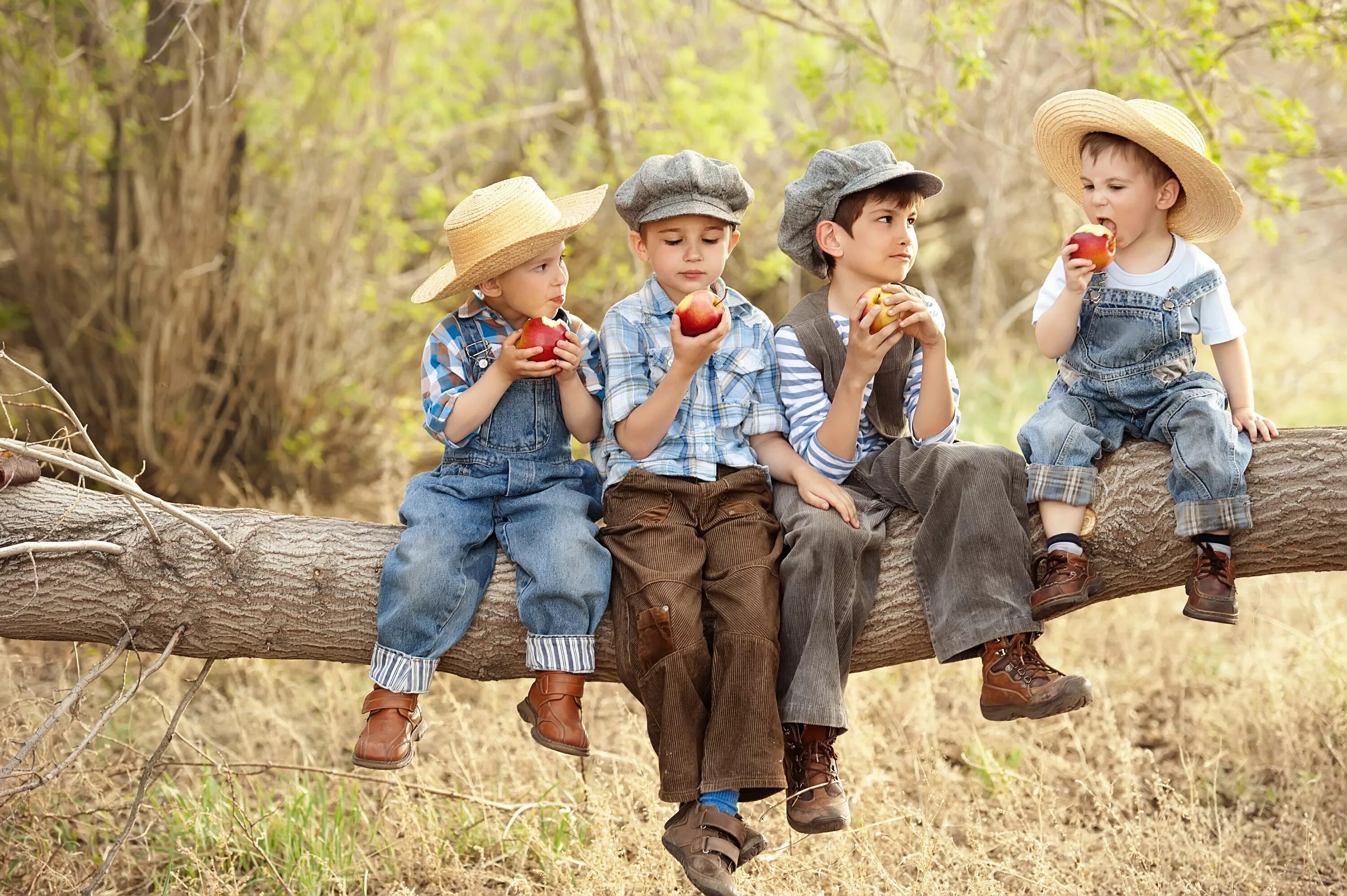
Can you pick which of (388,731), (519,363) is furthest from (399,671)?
(519,363)

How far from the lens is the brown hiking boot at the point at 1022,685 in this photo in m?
2.60

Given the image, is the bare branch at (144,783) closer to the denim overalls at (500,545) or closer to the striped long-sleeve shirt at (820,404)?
the denim overalls at (500,545)

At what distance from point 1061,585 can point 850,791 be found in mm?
1516

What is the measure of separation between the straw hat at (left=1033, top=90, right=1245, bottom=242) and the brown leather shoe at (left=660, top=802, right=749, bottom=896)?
6.16 feet

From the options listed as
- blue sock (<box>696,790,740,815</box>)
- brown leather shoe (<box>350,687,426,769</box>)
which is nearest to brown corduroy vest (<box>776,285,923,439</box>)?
blue sock (<box>696,790,740,815</box>)

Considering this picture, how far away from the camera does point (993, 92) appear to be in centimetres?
731

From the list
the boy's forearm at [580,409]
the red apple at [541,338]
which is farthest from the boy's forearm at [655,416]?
the red apple at [541,338]

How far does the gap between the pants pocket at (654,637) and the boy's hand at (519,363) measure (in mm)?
640

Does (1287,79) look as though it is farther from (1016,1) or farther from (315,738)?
(315,738)

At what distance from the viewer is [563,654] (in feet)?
9.44

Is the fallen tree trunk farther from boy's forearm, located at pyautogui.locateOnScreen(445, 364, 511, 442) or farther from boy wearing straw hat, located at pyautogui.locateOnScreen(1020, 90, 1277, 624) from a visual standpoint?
boy's forearm, located at pyautogui.locateOnScreen(445, 364, 511, 442)

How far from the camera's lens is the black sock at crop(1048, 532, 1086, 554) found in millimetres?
2820

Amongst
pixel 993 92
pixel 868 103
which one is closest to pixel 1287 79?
pixel 993 92

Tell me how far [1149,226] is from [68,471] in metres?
4.32
